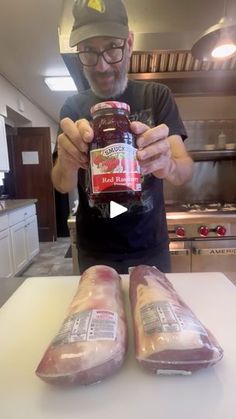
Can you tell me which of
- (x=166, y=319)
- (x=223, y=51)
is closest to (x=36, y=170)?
(x=223, y=51)

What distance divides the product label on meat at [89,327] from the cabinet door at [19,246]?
2.39 m

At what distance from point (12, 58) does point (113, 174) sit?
277 cm

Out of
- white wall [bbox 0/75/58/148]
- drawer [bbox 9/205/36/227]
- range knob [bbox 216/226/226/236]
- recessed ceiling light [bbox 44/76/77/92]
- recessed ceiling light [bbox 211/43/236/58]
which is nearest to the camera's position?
recessed ceiling light [bbox 211/43/236/58]

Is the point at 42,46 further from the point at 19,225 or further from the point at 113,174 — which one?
the point at 113,174

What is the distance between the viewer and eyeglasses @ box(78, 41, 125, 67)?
0.67 m

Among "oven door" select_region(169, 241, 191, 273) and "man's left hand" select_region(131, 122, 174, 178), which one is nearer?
"man's left hand" select_region(131, 122, 174, 178)

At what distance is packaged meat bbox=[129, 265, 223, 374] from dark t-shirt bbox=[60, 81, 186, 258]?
0.42 meters

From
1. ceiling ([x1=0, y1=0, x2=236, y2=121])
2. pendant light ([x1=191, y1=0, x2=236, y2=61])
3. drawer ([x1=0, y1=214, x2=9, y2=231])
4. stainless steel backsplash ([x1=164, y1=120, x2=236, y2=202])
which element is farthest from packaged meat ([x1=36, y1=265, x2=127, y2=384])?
drawer ([x1=0, y1=214, x2=9, y2=231])

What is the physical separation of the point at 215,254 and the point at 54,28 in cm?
205

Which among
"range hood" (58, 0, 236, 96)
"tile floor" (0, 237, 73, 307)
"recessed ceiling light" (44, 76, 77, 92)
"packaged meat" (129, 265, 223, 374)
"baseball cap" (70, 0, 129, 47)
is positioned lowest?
"tile floor" (0, 237, 73, 307)

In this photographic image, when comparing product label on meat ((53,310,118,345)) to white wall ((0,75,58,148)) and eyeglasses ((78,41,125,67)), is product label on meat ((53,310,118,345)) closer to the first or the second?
eyeglasses ((78,41,125,67))

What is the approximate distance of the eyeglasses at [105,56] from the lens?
67 centimetres

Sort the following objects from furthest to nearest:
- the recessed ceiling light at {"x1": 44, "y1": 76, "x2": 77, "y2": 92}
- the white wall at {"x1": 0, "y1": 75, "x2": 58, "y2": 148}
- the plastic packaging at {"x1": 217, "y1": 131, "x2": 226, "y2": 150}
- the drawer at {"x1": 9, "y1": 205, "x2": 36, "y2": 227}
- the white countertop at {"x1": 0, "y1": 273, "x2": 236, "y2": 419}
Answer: the recessed ceiling light at {"x1": 44, "y1": 76, "x2": 77, "y2": 92} < the white wall at {"x1": 0, "y1": 75, "x2": 58, "y2": 148} < the drawer at {"x1": 9, "y1": 205, "x2": 36, "y2": 227} < the plastic packaging at {"x1": 217, "y1": 131, "x2": 226, "y2": 150} < the white countertop at {"x1": 0, "y1": 273, "x2": 236, "y2": 419}

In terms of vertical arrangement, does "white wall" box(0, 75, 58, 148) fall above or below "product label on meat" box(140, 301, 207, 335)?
above
